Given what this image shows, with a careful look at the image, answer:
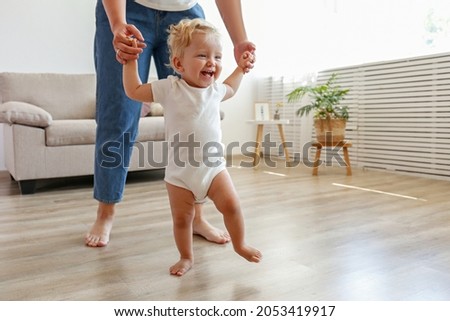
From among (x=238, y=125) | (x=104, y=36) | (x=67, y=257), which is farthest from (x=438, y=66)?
(x=67, y=257)

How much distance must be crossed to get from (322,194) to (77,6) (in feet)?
8.38

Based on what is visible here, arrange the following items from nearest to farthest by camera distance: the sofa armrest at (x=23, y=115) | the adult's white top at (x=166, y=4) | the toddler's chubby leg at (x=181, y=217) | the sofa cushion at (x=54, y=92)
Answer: the toddler's chubby leg at (x=181, y=217)
the adult's white top at (x=166, y=4)
the sofa armrest at (x=23, y=115)
the sofa cushion at (x=54, y=92)

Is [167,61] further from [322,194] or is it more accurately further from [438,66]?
[438,66]

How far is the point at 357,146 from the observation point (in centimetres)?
340

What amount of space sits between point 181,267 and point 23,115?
1.71 meters

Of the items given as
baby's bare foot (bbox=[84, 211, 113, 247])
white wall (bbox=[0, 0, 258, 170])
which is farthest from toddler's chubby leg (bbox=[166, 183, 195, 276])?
white wall (bbox=[0, 0, 258, 170])

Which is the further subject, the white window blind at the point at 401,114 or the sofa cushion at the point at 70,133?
the white window blind at the point at 401,114

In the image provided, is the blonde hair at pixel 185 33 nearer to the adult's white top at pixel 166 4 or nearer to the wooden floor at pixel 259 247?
the adult's white top at pixel 166 4

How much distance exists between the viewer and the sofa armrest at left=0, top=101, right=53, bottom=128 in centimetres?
230

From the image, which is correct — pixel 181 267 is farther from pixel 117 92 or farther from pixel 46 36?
pixel 46 36

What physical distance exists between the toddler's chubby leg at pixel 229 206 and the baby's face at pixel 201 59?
0.26 meters

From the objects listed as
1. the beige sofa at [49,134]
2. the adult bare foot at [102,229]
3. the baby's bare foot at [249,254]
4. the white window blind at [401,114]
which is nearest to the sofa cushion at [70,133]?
the beige sofa at [49,134]

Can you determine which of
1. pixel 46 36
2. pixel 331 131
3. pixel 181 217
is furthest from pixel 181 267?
pixel 46 36

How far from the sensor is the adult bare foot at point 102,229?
1.35 meters
